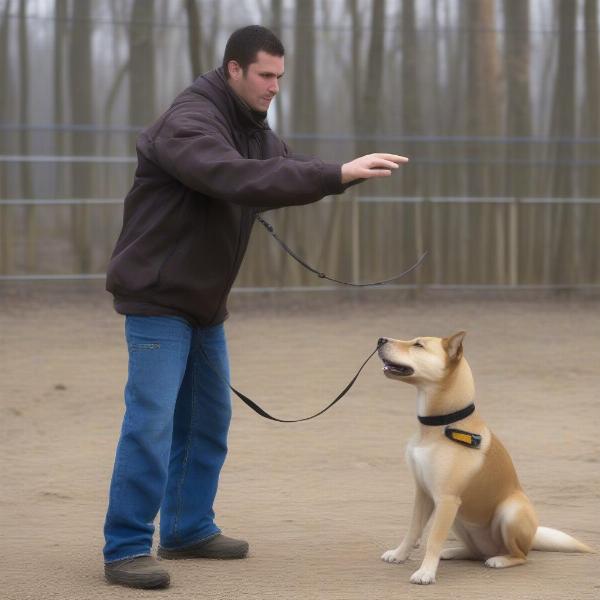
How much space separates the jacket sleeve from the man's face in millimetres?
343

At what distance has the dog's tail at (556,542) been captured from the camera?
Result: 18.9 feet

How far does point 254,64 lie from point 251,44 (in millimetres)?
74

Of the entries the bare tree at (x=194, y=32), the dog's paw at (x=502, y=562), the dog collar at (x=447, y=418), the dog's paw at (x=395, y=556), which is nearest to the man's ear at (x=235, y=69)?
the dog collar at (x=447, y=418)

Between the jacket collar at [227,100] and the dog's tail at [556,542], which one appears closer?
the jacket collar at [227,100]

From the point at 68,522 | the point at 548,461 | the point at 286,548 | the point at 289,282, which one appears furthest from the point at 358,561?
the point at 289,282

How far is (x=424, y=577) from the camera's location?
17.2 ft

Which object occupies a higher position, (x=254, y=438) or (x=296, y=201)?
(x=296, y=201)

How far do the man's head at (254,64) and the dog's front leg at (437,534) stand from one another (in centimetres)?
163

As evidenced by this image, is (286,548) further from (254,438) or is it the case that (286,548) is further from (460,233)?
(460,233)

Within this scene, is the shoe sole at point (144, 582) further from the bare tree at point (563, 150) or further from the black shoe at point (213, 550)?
the bare tree at point (563, 150)

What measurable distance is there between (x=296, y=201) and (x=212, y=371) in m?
1.03

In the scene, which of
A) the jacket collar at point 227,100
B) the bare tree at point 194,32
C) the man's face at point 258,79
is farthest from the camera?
the bare tree at point 194,32

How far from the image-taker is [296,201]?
A: 4.87 meters

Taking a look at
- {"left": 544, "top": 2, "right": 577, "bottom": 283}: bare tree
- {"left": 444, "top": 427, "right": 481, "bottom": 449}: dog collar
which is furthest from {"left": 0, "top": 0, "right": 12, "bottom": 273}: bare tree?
{"left": 444, "top": 427, "right": 481, "bottom": 449}: dog collar
